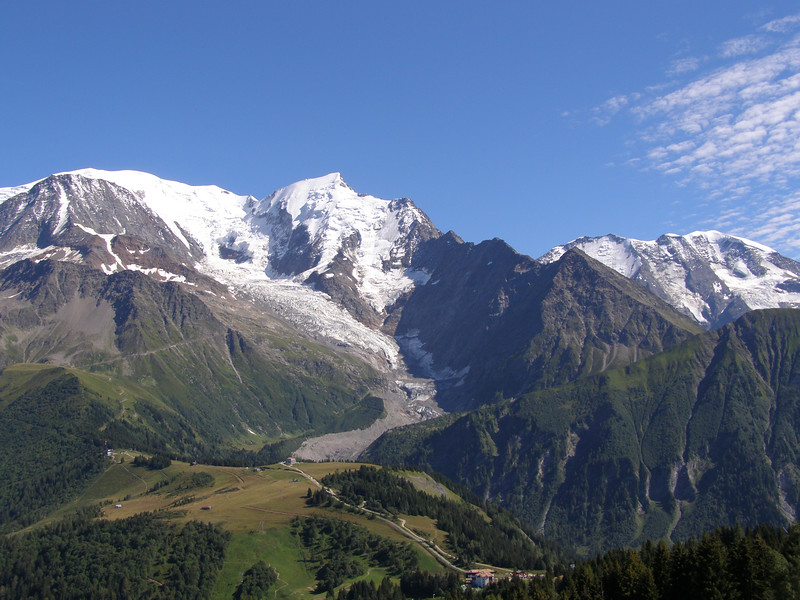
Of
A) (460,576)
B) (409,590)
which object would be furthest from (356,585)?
(460,576)

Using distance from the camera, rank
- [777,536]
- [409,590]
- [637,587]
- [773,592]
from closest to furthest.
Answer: [773,592], [637,587], [777,536], [409,590]

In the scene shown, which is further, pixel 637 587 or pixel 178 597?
pixel 178 597

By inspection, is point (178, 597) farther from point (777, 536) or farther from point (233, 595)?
point (777, 536)

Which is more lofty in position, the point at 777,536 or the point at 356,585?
the point at 777,536

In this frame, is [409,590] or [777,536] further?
[409,590]

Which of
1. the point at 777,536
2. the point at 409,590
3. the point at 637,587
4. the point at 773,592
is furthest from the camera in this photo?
the point at 409,590

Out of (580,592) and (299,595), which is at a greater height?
(580,592)

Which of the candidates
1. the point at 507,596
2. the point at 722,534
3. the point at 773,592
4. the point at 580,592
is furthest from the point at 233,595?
the point at 773,592

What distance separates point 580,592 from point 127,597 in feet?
391

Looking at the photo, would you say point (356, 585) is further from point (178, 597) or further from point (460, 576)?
point (178, 597)

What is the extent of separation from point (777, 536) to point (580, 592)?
40183mm

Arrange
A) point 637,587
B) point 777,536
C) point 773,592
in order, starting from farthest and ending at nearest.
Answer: point 777,536, point 637,587, point 773,592

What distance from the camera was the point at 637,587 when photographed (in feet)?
430

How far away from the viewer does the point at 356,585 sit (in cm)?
19275
